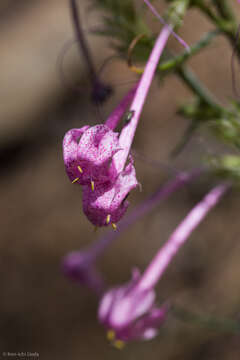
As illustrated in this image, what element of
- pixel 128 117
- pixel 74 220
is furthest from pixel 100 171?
pixel 74 220

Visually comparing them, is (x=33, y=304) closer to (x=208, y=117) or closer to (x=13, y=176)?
(x=13, y=176)

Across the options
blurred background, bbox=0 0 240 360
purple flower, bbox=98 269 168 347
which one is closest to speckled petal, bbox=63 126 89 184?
purple flower, bbox=98 269 168 347

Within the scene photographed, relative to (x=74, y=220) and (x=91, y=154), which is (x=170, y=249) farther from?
(x=74, y=220)

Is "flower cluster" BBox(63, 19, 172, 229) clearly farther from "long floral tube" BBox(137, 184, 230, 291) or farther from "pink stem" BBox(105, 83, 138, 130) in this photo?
"long floral tube" BBox(137, 184, 230, 291)

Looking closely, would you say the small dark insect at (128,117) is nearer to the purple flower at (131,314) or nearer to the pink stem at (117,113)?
the pink stem at (117,113)

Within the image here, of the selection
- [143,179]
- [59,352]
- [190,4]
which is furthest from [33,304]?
[190,4]
